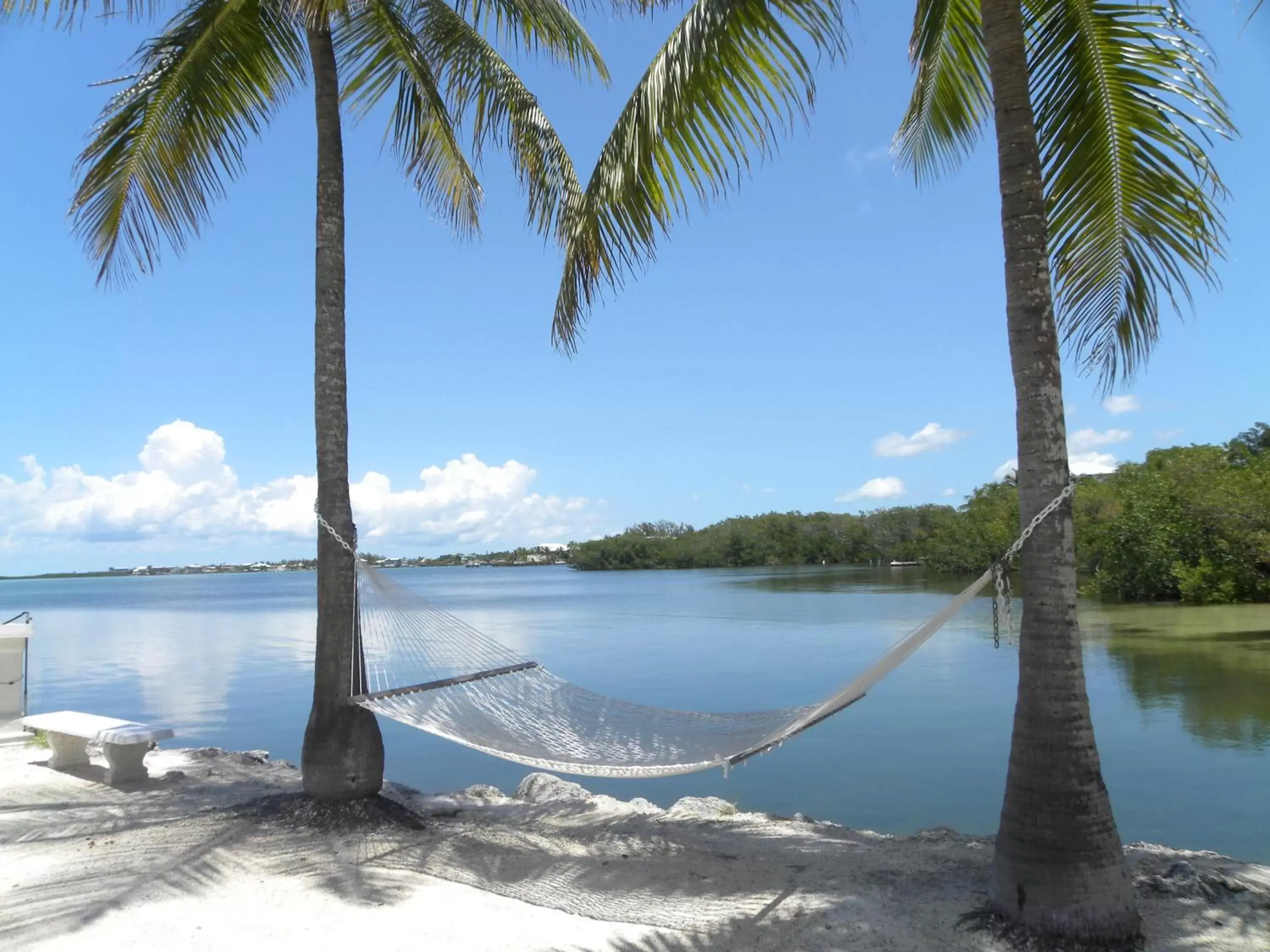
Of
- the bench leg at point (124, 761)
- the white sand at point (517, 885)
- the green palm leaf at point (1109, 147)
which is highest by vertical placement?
the green palm leaf at point (1109, 147)

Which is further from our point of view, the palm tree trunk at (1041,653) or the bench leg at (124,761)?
the bench leg at (124,761)

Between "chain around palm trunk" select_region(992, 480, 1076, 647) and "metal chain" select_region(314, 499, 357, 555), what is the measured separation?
2179 mm

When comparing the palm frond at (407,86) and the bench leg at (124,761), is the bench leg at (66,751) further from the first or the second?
the palm frond at (407,86)

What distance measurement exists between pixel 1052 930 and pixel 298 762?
5.31 meters

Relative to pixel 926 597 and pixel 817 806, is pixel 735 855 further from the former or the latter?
pixel 926 597

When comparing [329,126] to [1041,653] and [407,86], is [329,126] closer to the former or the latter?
[407,86]

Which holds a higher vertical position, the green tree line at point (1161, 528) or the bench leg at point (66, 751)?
the green tree line at point (1161, 528)

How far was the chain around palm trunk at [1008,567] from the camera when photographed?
7.30 ft

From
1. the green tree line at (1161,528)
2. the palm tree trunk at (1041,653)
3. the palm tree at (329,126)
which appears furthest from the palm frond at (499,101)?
the green tree line at (1161,528)

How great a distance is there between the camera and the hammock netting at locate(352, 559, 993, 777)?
2.52 metres

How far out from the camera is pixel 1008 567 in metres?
2.53

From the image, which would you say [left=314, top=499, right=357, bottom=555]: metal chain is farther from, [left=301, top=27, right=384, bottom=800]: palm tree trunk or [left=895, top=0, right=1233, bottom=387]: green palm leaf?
[left=895, top=0, right=1233, bottom=387]: green palm leaf

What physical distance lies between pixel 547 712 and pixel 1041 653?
1.92 meters

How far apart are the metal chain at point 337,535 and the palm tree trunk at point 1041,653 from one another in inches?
89.3
